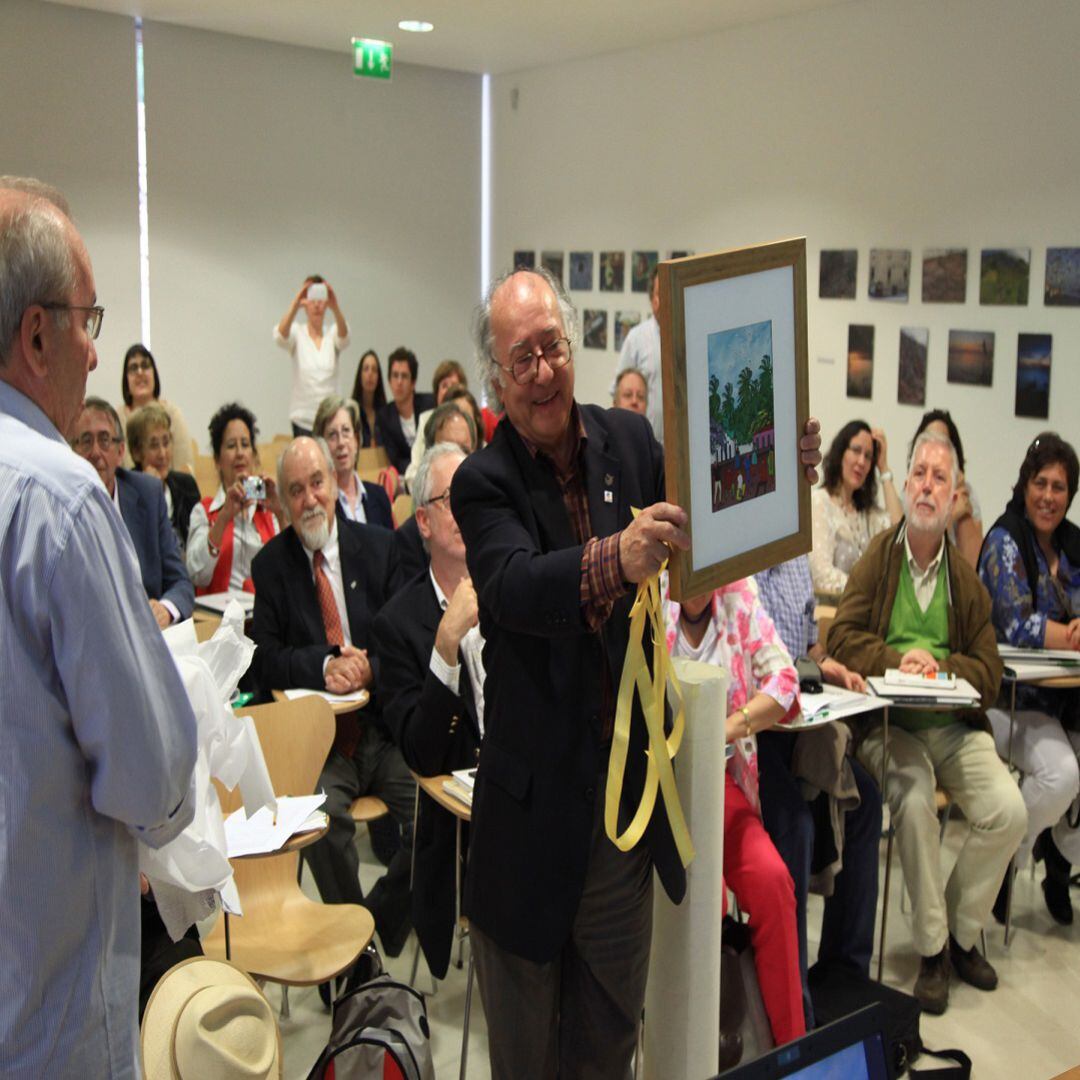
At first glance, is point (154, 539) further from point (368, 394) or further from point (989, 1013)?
point (368, 394)

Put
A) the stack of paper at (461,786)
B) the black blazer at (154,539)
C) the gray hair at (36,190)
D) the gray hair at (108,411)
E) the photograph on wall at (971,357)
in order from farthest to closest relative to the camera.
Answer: the photograph on wall at (971,357) → the black blazer at (154,539) → the gray hair at (108,411) → the stack of paper at (461,786) → the gray hair at (36,190)

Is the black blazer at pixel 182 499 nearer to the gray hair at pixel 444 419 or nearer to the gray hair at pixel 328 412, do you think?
the gray hair at pixel 328 412

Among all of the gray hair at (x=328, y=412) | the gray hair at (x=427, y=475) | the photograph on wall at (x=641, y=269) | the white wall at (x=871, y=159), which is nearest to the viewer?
the gray hair at (x=427, y=475)

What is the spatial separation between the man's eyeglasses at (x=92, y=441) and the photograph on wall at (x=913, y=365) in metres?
5.20

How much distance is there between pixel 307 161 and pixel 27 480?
10350 millimetres

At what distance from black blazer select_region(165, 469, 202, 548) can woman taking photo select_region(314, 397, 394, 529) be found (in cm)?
67

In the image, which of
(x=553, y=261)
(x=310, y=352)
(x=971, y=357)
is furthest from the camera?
(x=553, y=261)

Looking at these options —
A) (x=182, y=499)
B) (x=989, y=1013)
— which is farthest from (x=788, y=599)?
(x=182, y=499)

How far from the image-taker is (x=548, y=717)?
202 centimetres

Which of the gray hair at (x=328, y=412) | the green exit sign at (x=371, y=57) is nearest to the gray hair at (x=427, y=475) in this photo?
the gray hair at (x=328, y=412)

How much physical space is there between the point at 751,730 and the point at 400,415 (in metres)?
6.25

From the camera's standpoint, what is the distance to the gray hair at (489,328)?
2039 millimetres

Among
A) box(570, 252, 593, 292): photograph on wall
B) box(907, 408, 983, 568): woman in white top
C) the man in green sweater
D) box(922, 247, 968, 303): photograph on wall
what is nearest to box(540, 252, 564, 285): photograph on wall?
box(570, 252, 593, 292): photograph on wall

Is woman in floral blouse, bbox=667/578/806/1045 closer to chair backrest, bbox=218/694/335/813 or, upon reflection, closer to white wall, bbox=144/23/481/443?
chair backrest, bbox=218/694/335/813
